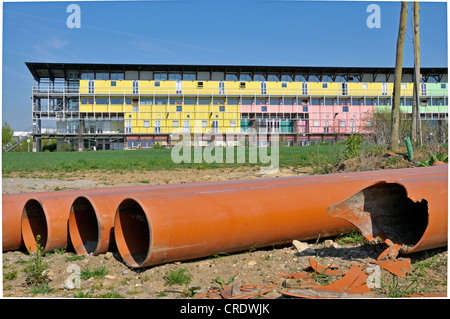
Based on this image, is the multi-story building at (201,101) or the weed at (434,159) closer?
the weed at (434,159)

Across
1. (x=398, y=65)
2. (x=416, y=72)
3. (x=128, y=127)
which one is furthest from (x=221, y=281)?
(x=128, y=127)

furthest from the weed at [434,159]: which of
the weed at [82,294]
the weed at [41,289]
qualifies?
the weed at [41,289]

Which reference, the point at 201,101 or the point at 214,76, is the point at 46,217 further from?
the point at 214,76

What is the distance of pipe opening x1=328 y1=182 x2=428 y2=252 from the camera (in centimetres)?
405

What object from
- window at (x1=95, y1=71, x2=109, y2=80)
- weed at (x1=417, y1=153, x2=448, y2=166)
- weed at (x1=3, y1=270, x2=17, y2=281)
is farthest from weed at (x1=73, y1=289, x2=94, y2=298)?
window at (x1=95, y1=71, x2=109, y2=80)

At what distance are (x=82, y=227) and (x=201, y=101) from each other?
54217 millimetres

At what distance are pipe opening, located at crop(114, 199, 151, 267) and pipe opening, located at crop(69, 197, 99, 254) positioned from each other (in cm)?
61

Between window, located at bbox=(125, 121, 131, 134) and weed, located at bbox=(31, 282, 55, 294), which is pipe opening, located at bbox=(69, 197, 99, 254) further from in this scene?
window, located at bbox=(125, 121, 131, 134)

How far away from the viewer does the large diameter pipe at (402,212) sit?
3650 millimetres

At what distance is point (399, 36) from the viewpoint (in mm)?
13352

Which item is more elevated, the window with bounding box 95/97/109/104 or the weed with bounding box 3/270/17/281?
the window with bounding box 95/97/109/104

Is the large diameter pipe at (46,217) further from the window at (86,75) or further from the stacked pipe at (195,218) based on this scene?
the window at (86,75)

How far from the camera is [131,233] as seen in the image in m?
4.33

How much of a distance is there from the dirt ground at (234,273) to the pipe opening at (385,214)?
0.22 m
